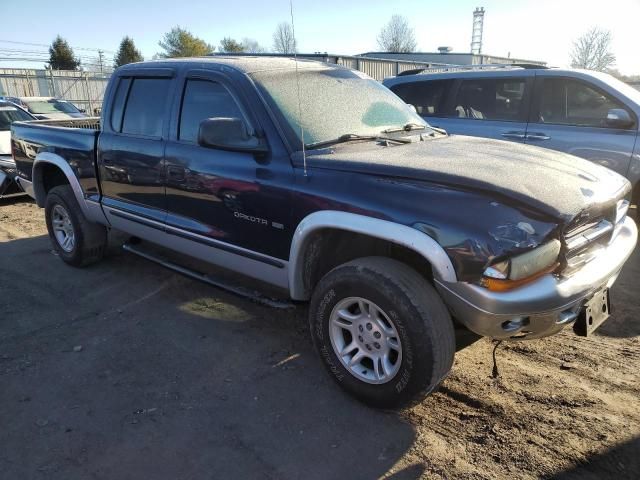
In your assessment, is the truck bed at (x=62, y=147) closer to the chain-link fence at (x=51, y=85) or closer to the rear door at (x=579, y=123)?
the rear door at (x=579, y=123)

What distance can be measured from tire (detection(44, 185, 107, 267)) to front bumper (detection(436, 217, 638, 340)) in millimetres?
3882

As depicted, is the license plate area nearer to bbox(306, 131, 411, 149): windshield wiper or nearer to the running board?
bbox(306, 131, 411, 149): windshield wiper

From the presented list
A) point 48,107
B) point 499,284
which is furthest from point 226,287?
point 48,107

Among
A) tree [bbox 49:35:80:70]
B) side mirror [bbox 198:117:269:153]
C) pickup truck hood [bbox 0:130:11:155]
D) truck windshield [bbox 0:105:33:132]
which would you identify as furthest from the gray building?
tree [bbox 49:35:80:70]

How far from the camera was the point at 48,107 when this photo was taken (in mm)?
14906

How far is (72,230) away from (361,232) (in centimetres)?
369

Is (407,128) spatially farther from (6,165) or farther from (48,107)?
(48,107)

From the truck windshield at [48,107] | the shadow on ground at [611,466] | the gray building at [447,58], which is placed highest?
the gray building at [447,58]

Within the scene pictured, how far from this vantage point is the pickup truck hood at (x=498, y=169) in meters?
2.46

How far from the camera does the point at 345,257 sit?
10.3ft

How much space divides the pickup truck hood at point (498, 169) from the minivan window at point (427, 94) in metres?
3.20

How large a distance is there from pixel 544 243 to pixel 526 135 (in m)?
3.77

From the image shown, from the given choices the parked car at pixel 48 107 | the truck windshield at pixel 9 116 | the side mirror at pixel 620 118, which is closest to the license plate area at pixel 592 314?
the side mirror at pixel 620 118

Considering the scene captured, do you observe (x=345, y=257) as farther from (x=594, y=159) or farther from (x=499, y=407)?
(x=594, y=159)
